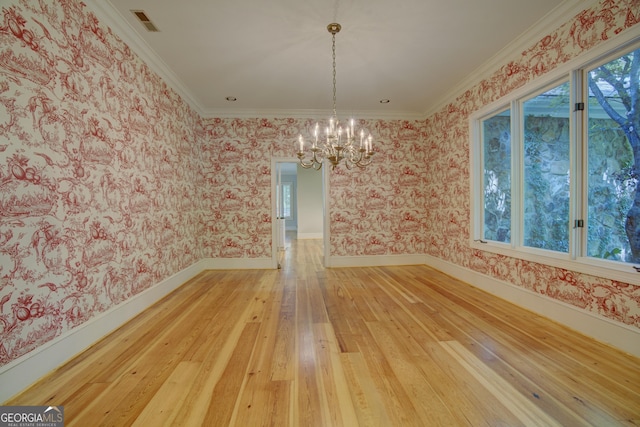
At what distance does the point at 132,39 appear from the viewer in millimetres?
2562

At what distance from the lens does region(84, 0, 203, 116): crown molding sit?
7.07ft

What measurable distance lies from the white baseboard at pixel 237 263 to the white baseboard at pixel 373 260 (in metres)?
1.15

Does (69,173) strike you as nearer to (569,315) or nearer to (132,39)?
(132,39)

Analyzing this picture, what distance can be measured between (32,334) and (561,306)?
13.3 ft

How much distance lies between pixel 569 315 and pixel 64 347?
4.05 meters

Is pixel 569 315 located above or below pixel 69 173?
below

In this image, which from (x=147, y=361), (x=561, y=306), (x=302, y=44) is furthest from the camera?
(x=302, y=44)

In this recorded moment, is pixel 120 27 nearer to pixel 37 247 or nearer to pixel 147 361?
pixel 37 247

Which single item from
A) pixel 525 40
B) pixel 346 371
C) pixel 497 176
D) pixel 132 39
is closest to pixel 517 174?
pixel 497 176

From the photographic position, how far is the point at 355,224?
188 inches

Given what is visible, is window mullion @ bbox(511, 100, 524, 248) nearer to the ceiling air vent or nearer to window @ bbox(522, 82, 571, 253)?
window @ bbox(522, 82, 571, 253)

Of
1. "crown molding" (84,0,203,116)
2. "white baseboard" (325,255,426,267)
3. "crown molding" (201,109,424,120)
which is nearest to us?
"crown molding" (84,0,203,116)

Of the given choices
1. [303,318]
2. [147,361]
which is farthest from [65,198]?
[303,318]

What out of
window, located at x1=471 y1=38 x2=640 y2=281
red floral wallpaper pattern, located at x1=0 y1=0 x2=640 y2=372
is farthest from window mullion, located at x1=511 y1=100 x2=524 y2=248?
red floral wallpaper pattern, located at x1=0 y1=0 x2=640 y2=372
